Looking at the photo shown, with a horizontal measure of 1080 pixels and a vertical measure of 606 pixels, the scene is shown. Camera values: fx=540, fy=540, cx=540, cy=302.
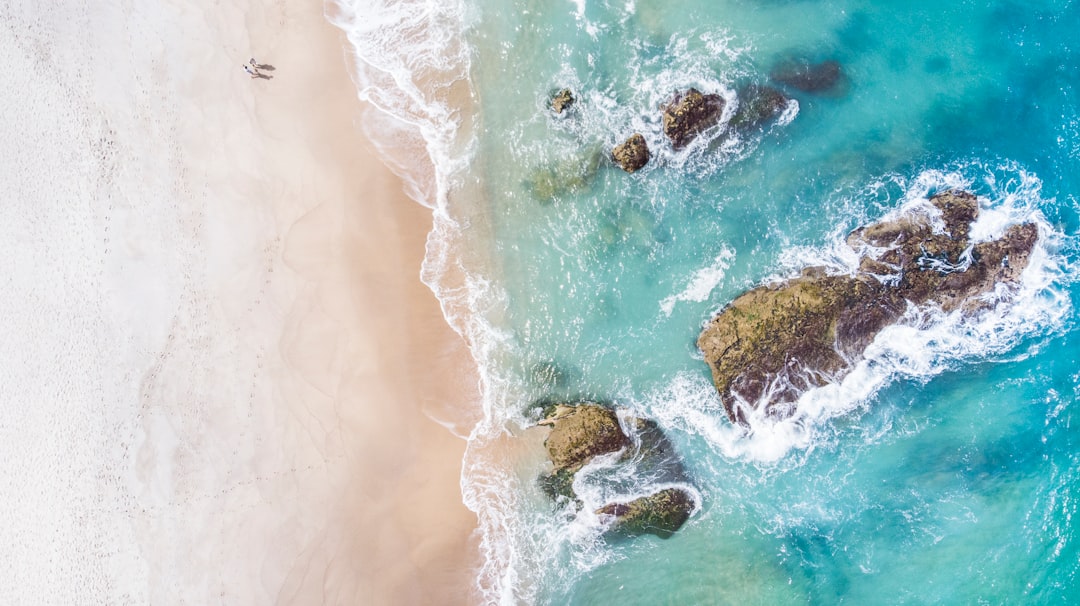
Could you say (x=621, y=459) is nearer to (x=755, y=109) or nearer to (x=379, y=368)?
(x=379, y=368)

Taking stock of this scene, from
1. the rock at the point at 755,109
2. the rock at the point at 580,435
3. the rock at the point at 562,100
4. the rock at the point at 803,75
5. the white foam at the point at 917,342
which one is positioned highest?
the rock at the point at 803,75

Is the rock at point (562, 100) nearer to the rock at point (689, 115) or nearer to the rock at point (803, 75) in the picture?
the rock at point (689, 115)

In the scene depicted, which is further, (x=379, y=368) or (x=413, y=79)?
(x=413, y=79)

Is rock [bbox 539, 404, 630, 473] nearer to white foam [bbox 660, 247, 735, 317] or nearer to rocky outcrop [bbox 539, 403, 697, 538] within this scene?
rocky outcrop [bbox 539, 403, 697, 538]

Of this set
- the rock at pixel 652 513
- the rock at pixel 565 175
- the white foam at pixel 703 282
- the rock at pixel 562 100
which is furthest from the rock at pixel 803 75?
the rock at pixel 652 513

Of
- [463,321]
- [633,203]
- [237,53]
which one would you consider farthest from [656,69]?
[237,53]

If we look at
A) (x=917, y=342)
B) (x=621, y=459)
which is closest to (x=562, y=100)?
(x=621, y=459)

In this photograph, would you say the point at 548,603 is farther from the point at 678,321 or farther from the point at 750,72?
the point at 750,72

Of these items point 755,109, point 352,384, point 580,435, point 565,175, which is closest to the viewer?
point 580,435
